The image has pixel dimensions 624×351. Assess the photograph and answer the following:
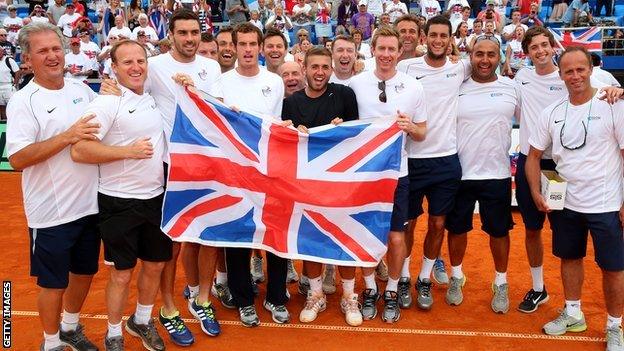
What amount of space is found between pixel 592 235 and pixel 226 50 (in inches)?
159

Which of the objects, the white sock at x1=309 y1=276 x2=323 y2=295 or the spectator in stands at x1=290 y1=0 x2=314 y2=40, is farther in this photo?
the spectator in stands at x1=290 y1=0 x2=314 y2=40

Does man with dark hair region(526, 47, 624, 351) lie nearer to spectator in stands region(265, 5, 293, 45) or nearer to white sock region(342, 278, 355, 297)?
white sock region(342, 278, 355, 297)

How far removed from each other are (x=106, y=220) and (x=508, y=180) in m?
3.62

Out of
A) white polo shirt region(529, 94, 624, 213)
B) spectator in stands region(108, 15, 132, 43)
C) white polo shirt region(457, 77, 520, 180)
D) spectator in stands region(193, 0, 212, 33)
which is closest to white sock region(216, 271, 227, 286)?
white polo shirt region(457, 77, 520, 180)

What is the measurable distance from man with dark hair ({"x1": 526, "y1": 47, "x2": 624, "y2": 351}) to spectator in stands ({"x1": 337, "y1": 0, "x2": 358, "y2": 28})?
44.7 ft

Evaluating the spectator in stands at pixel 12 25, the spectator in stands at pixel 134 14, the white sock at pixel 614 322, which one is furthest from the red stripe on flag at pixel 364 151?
the spectator in stands at pixel 12 25

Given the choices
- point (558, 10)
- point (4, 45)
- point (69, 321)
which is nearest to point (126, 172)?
point (69, 321)

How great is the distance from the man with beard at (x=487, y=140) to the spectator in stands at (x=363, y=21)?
11.7 meters

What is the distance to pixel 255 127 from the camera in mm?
5223

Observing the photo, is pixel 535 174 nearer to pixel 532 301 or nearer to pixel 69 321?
pixel 532 301

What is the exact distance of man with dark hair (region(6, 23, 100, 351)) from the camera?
435cm

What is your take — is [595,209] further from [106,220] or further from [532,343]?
[106,220]

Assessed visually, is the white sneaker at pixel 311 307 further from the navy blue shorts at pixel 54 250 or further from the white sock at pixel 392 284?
the navy blue shorts at pixel 54 250

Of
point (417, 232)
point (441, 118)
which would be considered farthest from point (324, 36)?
point (441, 118)
